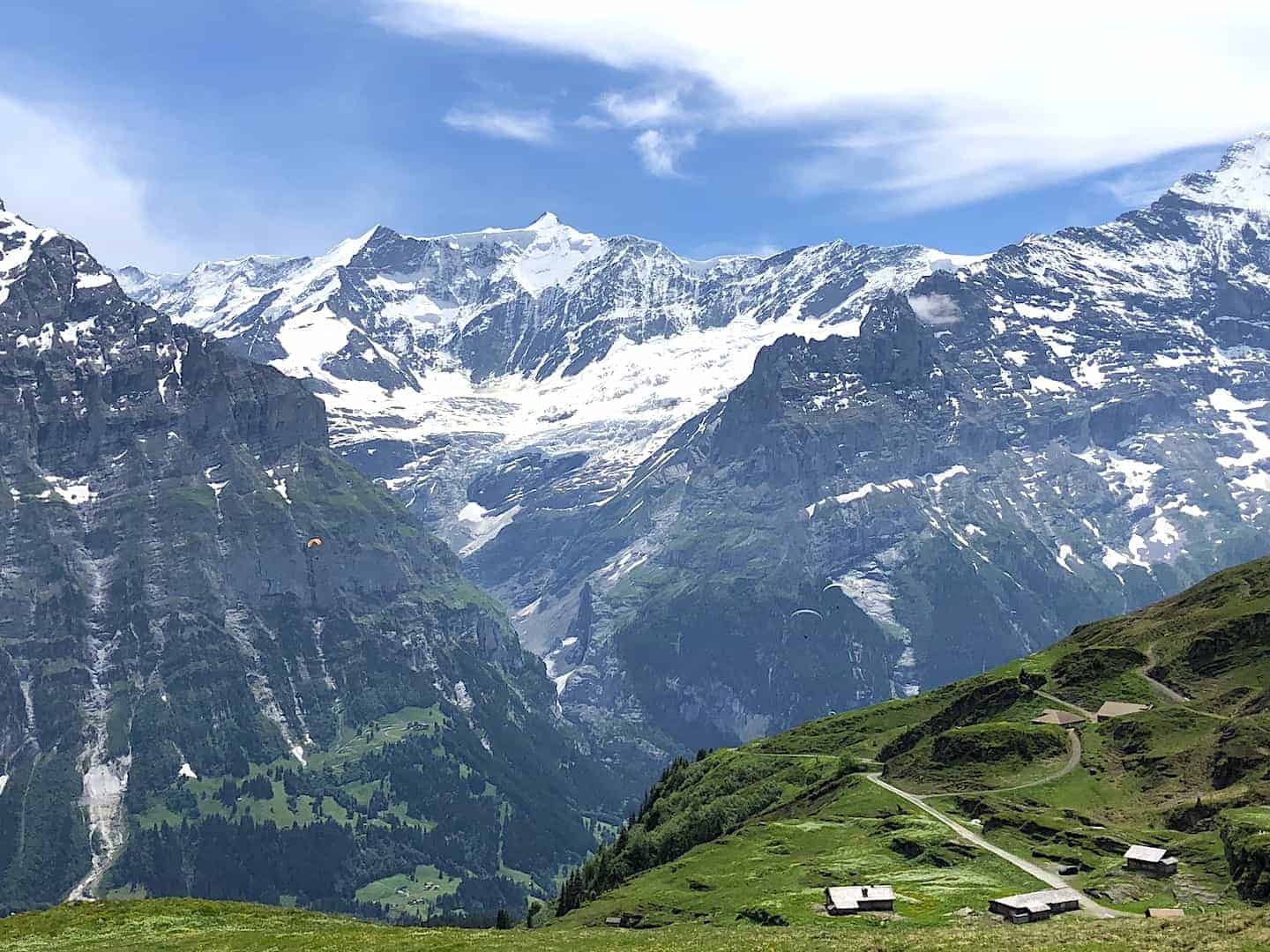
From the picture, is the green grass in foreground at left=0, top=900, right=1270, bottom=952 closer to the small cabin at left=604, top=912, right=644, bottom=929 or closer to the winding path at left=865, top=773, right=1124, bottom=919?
the winding path at left=865, top=773, right=1124, bottom=919

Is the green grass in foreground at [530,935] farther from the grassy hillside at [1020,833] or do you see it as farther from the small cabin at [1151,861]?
the small cabin at [1151,861]

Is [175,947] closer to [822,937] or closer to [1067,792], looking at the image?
[822,937]

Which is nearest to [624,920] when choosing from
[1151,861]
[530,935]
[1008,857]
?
[530,935]

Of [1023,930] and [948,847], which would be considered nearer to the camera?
[1023,930]

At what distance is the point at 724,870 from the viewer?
16788 cm

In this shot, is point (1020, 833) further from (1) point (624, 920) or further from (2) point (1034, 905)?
(1) point (624, 920)

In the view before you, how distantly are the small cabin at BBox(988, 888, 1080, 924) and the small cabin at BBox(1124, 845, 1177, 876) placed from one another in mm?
14196

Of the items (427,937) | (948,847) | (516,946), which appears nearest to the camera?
(516,946)

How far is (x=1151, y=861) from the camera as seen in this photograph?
131 m

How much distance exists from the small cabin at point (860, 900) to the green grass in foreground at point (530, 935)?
16.6 feet

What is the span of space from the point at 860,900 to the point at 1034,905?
18.8 meters

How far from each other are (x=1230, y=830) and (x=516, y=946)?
236ft

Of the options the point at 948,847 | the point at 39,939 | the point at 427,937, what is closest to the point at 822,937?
the point at 427,937

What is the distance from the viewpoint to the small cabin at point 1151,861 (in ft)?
427
